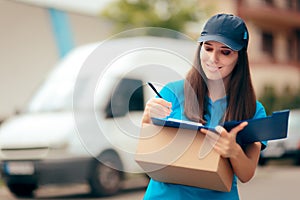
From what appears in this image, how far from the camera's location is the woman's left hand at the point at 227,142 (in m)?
2.44

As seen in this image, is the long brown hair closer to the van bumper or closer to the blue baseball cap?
the blue baseball cap

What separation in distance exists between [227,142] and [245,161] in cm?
15

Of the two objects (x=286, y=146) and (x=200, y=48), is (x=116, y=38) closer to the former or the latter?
(x=200, y=48)

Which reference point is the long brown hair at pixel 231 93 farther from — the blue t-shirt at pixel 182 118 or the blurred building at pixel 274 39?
the blurred building at pixel 274 39

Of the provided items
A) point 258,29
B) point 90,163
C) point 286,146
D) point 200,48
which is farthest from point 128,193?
point 258,29

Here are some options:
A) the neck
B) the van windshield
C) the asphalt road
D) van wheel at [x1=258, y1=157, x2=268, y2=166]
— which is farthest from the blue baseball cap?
van wheel at [x1=258, y1=157, x2=268, y2=166]

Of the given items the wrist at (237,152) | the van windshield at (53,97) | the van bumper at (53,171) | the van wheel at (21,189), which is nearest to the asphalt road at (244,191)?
the van wheel at (21,189)

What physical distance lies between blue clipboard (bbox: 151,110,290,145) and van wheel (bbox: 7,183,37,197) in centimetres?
788

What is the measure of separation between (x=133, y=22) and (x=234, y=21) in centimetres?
1916

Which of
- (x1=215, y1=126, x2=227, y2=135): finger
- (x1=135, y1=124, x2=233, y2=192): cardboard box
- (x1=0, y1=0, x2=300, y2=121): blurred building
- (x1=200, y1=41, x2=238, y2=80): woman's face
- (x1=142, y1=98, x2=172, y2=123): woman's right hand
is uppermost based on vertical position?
(x1=0, y1=0, x2=300, y2=121): blurred building

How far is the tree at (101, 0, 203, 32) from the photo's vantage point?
70.8ft

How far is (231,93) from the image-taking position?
271cm

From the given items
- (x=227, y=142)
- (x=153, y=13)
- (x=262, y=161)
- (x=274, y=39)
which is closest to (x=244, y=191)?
(x=262, y=161)

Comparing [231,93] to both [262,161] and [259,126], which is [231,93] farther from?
[262,161]
